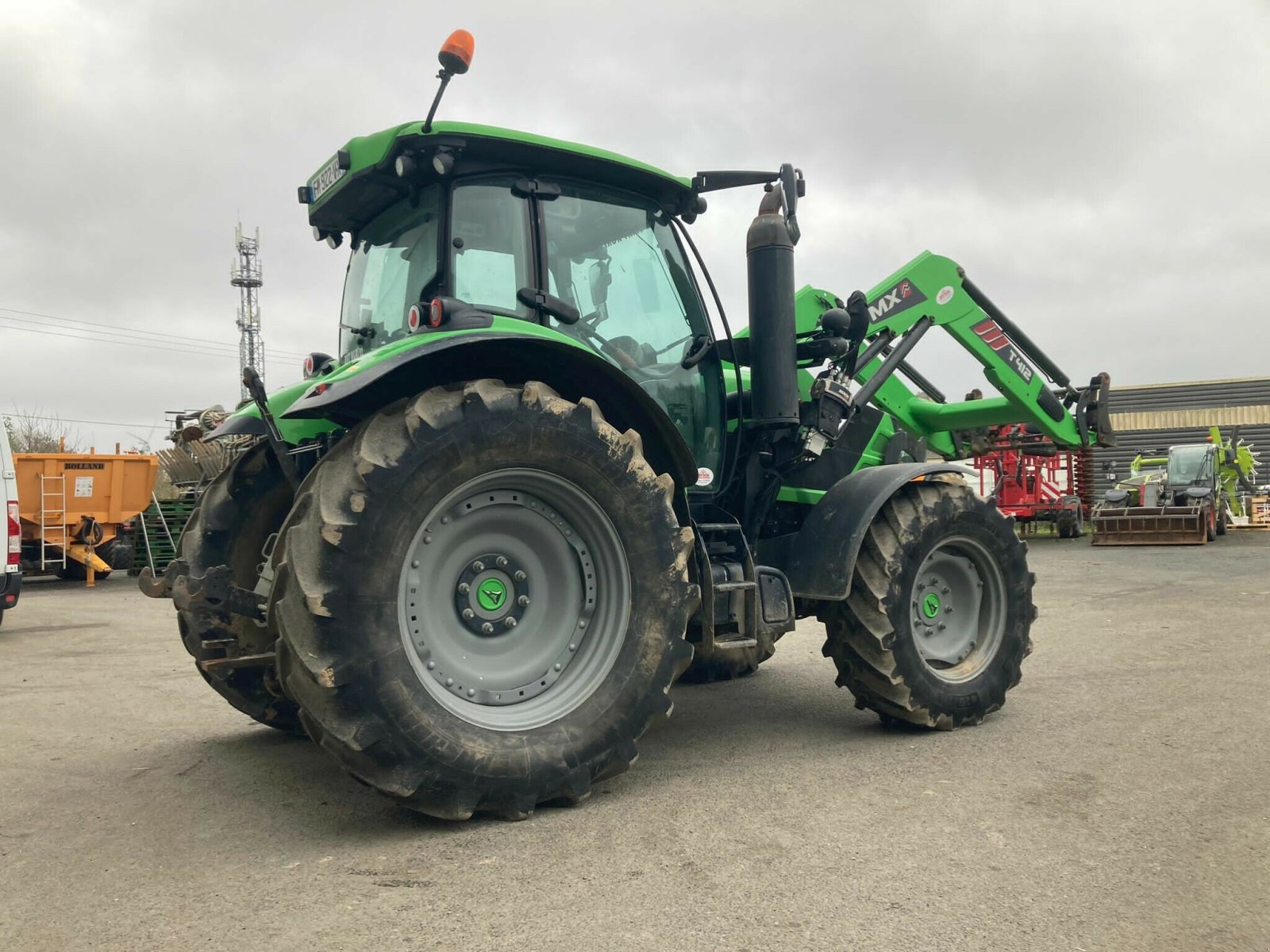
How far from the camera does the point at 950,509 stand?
4770mm

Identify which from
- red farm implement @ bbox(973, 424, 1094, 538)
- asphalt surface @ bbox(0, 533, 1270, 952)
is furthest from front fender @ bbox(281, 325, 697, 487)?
red farm implement @ bbox(973, 424, 1094, 538)

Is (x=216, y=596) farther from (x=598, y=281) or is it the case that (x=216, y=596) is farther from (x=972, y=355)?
(x=972, y=355)

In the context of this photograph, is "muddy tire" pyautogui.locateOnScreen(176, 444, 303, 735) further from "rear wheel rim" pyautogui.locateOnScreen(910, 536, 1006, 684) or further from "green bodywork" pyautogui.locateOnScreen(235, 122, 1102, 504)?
"rear wheel rim" pyautogui.locateOnScreen(910, 536, 1006, 684)

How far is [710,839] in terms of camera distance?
10.5 ft

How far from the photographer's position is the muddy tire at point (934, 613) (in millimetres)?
4504

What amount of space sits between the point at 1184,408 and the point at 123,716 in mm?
40272

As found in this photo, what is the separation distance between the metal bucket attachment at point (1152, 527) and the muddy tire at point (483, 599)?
17960 millimetres

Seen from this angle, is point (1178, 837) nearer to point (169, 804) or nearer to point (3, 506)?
point (169, 804)

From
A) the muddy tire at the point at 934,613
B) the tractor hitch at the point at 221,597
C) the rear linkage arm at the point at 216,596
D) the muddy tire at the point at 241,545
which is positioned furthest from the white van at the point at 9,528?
the muddy tire at the point at 934,613

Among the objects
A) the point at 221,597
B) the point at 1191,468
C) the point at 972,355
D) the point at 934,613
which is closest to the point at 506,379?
the point at 221,597

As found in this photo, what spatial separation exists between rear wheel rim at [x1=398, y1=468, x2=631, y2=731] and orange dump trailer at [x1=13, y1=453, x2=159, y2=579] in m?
13.8

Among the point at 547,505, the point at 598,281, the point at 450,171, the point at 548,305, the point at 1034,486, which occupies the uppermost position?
the point at 450,171

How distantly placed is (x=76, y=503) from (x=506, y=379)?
14.2 m

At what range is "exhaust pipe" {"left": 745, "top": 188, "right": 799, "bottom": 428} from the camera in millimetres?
4473
